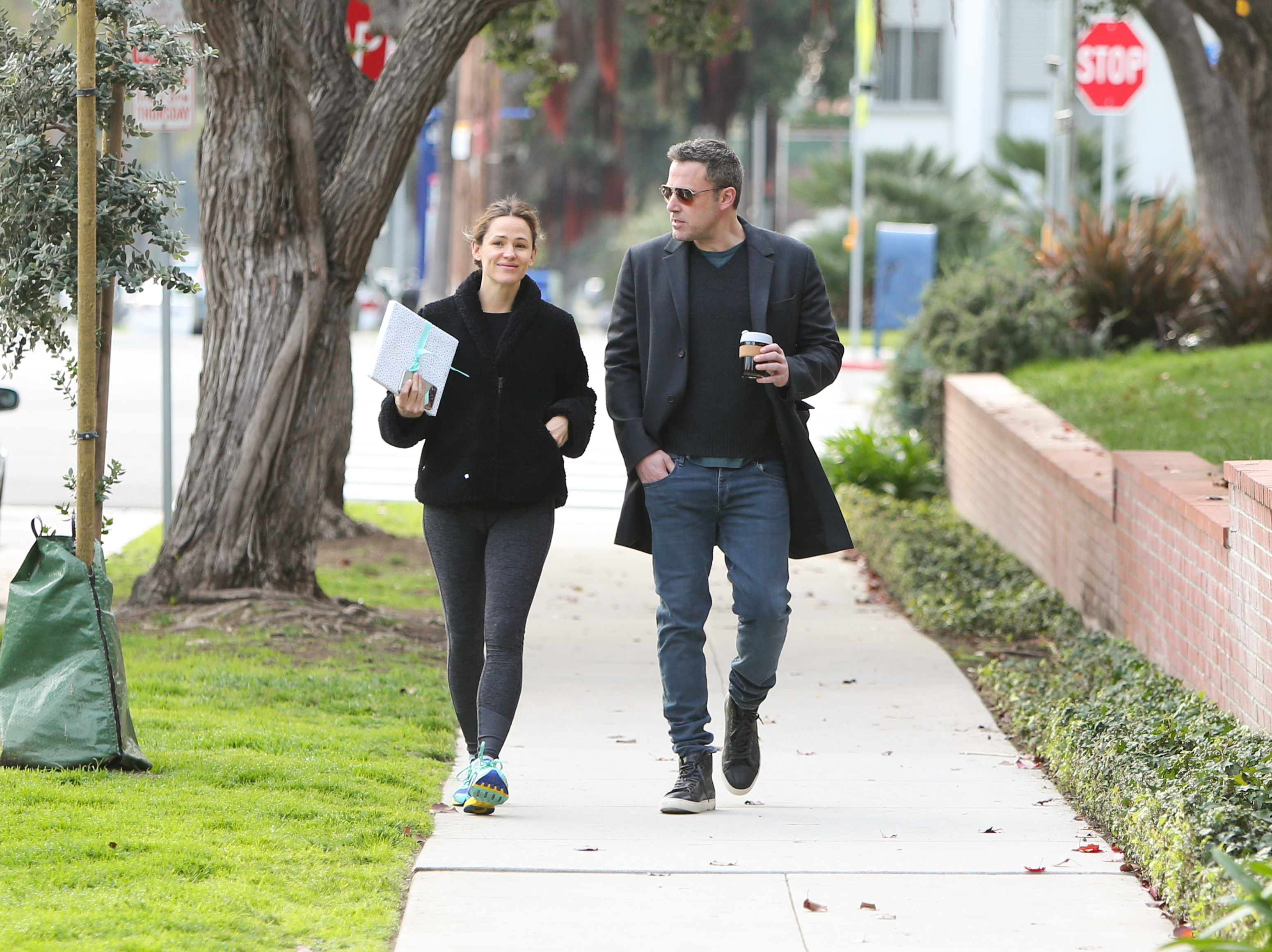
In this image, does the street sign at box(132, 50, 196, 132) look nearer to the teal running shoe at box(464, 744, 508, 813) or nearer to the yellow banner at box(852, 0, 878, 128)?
the teal running shoe at box(464, 744, 508, 813)

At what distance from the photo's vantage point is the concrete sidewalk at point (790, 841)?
4.27 metres

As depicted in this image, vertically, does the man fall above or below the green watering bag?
above

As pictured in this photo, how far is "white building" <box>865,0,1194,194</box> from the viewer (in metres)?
35.5

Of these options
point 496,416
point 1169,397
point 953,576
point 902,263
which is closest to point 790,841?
point 496,416

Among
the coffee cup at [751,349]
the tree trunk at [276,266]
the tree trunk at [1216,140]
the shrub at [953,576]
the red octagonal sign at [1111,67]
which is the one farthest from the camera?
the red octagonal sign at [1111,67]

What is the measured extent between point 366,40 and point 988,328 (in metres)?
5.59

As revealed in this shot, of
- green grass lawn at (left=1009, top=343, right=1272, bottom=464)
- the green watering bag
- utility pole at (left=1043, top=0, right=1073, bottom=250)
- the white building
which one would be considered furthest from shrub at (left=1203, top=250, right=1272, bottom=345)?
the white building

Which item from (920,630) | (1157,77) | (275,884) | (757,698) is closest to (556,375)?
(757,698)

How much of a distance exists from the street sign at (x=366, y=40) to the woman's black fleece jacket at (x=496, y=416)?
6.49m

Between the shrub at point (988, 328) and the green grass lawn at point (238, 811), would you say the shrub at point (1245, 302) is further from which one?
the green grass lawn at point (238, 811)

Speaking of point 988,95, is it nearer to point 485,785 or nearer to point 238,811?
point 485,785

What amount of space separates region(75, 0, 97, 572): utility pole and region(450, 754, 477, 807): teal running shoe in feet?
4.33

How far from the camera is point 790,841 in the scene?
5.12m

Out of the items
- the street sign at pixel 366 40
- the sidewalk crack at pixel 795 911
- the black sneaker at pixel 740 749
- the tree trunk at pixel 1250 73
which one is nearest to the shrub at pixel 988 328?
the tree trunk at pixel 1250 73
